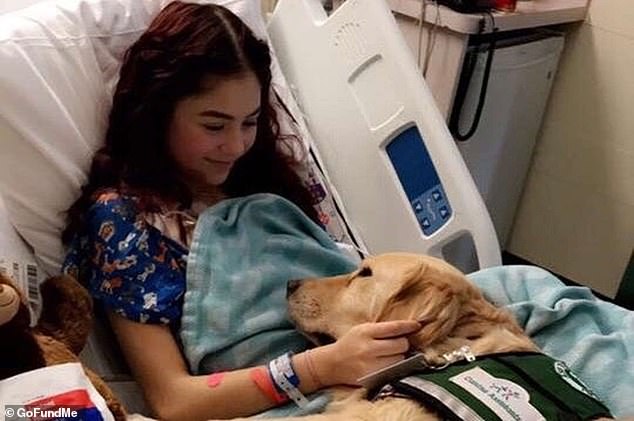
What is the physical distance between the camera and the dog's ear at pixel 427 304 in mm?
1271

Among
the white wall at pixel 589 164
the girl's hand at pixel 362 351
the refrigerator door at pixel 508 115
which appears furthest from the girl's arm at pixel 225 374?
the white wall at pixel 589 164

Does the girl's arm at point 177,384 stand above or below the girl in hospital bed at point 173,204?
below

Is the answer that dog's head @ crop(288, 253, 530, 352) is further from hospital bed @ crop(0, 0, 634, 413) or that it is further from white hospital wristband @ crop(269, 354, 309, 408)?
hospital bed @ crop(0, 0, 634, 413)

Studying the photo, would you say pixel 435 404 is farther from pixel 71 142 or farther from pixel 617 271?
pixel 617 271

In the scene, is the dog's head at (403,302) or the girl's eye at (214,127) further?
the girl's eye at (214,127)

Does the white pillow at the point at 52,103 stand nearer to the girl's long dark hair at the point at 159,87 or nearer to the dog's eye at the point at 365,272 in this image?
the girl's long dark hair at the point at 159,87

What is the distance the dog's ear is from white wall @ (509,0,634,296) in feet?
5.65

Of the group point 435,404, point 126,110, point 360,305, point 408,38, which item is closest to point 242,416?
point 360,305

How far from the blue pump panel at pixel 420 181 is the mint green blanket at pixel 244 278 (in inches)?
11.6

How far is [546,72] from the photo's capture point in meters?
2.83

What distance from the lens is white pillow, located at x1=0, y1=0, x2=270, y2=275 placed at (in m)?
1.40

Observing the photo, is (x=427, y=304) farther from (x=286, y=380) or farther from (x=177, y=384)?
(x=177, y=384)

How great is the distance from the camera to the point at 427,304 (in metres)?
1.28

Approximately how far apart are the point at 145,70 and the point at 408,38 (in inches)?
55.2
